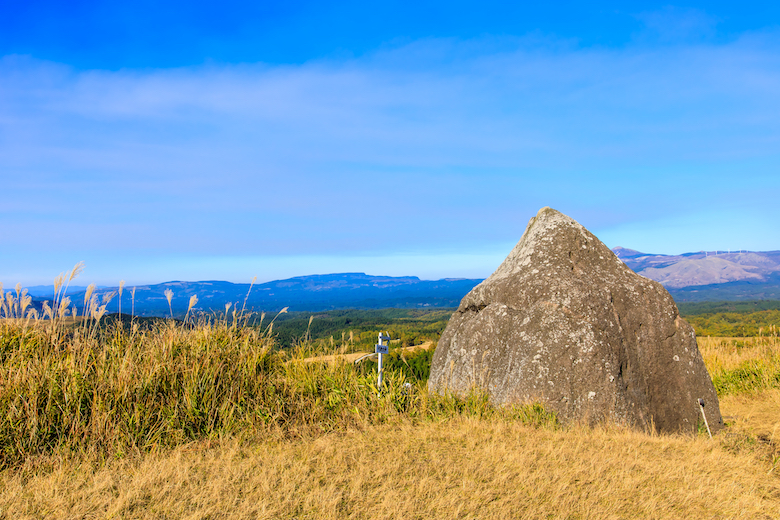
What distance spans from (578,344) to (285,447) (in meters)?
3.92

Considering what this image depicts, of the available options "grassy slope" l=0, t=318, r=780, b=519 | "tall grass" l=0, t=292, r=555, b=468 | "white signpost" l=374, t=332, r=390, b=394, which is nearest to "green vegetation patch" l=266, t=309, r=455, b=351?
"white signpost" l=374, t=332, r=390, b=394

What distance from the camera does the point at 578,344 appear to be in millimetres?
5891

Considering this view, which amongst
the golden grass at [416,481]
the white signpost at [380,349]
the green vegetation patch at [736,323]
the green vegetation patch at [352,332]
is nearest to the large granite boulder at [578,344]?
the golden grass at [416,481]

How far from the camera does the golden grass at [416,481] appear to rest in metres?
3.45

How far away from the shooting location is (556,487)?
379cm

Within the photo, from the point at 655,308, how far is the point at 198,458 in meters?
6.53

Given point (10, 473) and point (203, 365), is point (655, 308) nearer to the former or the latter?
point (203, 365)

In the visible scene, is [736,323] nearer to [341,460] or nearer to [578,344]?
[578,344]

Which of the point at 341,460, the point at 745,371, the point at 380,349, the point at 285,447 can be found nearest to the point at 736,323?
the point at 745,371

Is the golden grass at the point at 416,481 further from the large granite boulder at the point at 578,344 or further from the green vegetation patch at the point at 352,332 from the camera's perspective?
the green vegetation patch at the point at 352,332

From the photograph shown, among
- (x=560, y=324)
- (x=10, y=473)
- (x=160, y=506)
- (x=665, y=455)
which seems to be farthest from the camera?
(x=560, y=324)

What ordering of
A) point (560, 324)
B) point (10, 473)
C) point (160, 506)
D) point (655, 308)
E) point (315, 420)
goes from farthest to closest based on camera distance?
point (655, 308) → point (560, 324) → point (315, 420) → point (10, 473) → point (160, 506)

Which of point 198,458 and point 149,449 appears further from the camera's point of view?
point 149,449

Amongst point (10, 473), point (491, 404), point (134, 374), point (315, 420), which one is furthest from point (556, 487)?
point (10, 473)
